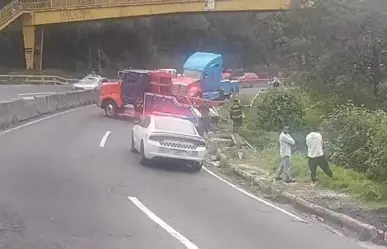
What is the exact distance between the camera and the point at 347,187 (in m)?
18.3

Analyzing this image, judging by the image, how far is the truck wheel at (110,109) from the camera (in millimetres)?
36469

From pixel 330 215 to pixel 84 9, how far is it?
5041 centimetres

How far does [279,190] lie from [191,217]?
4713mm

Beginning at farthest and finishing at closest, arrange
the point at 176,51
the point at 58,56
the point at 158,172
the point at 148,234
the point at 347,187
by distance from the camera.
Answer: the point at 176,51
the point at 58,56
the point at 158,172
the point at 347,187
the point at 148,234

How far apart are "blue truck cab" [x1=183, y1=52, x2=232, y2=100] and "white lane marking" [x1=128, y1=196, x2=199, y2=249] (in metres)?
26.1

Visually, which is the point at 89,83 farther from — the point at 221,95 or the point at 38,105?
the point at 38,105

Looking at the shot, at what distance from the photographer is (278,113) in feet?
109

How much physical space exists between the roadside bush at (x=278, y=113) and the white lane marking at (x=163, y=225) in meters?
18.0

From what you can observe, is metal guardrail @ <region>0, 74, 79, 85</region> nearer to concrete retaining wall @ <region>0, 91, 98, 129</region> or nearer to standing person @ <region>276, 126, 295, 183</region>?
concrete retaining wall @ <region>0, 91, 98, 129</region>

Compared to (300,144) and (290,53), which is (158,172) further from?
(290,53)

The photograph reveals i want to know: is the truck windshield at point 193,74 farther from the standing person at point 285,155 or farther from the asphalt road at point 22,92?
the standing person at point 285,155

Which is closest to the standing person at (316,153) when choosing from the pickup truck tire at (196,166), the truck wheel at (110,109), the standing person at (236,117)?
the pickup truck tire at (196,166)

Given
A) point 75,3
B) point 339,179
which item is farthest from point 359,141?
point 75,3

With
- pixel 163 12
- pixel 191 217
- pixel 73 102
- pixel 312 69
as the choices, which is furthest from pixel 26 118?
pixel 163 12
